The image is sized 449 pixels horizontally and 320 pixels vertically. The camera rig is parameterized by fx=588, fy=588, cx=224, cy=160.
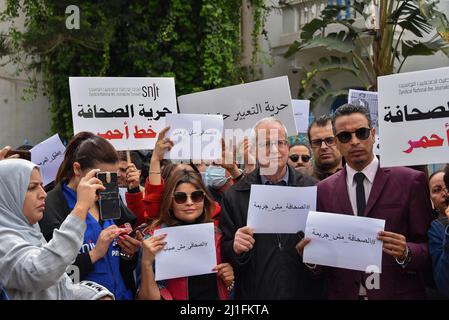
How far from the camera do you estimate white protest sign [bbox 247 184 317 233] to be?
3344 millimetres

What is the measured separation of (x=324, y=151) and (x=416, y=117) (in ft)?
4.33

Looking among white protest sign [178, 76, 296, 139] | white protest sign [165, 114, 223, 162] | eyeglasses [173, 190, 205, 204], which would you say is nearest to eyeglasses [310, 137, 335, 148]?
white protest sign [178, 76, 296, 139]

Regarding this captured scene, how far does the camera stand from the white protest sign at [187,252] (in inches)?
131

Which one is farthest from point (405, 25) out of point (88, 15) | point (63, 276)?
point (63, 276)

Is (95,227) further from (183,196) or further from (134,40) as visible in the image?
(134,40)

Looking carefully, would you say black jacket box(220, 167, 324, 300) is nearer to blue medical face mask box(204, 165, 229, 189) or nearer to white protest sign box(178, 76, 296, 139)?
blue medical face mask box(204, 165, 229, 189)

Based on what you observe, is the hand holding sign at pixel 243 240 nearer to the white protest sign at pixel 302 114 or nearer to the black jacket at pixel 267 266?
the black jacket at pixel 267 266

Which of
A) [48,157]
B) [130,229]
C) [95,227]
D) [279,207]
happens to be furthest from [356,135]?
[48,157]

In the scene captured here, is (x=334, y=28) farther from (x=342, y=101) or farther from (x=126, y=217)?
(x=126, y=217)

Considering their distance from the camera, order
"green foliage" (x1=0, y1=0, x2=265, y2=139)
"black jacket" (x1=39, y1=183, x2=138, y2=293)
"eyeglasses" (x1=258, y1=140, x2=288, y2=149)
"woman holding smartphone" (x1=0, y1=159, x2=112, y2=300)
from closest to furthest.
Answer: "woman holding smartphone" (x1=0, y1=159, x2=112, y2=300) < "black jacket" (x1=39, y1=183, x2=138, y2=293) < "eyeglasses" (x1=258, y1=140, x2=288, y2=149) < "green foliage" (x1=0, y1=0, x2=265, y2=139)

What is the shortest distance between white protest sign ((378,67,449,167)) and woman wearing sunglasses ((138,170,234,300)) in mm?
1119

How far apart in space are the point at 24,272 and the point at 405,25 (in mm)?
8320

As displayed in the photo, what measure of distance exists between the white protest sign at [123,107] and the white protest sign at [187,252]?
1320mm

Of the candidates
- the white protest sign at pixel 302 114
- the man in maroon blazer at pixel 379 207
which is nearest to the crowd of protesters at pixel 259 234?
the man in maroon blazer at pixel 379 207
